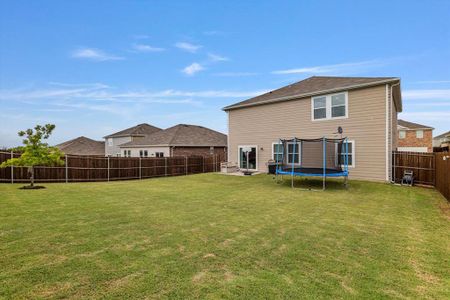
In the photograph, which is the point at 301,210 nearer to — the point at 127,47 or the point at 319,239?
the point at 319,239

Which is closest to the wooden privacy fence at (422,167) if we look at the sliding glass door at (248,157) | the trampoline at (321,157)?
the trampoline at (321,157)

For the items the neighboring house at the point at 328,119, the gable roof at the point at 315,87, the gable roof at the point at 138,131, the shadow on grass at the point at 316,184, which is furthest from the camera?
the gable roof at the point at 138,131

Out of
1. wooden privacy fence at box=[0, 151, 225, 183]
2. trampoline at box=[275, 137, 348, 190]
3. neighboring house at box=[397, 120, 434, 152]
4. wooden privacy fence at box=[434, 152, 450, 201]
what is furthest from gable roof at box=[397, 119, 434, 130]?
wooden privacy fence at box=[0, 151, 225, 183]

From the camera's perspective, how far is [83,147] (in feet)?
127

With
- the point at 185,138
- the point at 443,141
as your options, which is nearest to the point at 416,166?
the point at 185,138

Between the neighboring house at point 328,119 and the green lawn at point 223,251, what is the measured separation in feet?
17.2

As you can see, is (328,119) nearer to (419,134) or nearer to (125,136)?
(419,134)

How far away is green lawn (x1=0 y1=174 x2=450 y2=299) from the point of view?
2695 millimetres

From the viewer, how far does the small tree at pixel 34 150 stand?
34.4 feet

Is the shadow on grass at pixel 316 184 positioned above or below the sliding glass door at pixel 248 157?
below

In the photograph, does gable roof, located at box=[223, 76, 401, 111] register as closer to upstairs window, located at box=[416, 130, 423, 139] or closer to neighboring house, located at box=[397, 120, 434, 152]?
neighboring house, located at box=[397, 120, 434, 152]

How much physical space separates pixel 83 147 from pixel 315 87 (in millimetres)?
37165

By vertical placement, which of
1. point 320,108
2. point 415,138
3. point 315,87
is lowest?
point 415,138

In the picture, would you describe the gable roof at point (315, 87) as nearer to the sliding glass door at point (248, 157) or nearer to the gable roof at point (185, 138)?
the sliding glass door at point (248, 157)
